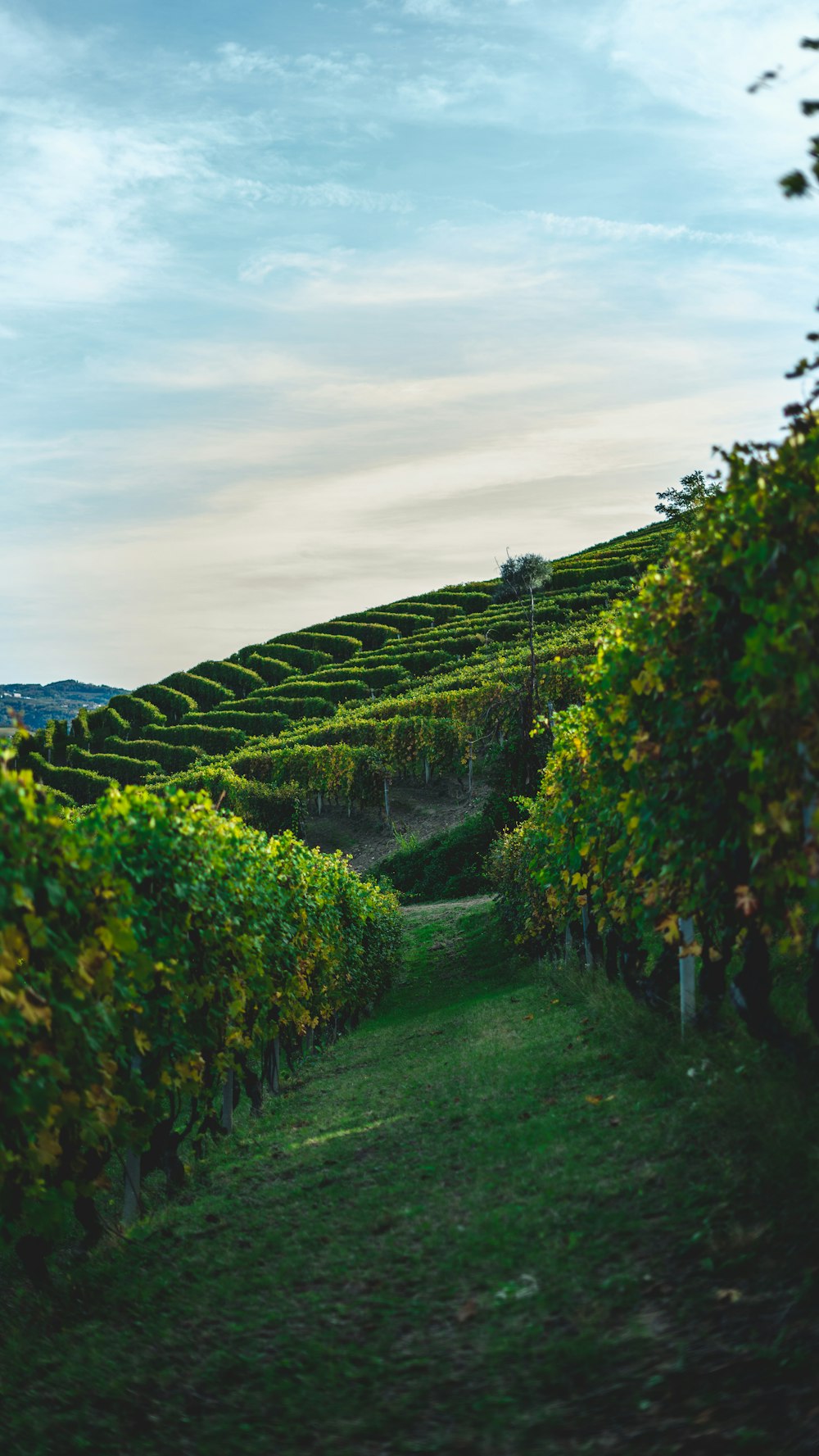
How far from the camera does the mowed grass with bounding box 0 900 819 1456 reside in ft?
14.3

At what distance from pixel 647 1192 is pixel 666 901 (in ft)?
7.47

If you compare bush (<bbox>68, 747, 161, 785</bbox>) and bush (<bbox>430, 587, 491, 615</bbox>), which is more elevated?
bush (<bbox>430, 587, 491, 615</bbox>)

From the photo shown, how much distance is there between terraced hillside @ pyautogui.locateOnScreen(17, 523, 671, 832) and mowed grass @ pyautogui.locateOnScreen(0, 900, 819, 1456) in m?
28.5

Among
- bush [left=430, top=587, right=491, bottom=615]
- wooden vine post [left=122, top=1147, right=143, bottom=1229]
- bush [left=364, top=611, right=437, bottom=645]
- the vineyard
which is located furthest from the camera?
bush [left=430, top=587, right=491, bottom=615]

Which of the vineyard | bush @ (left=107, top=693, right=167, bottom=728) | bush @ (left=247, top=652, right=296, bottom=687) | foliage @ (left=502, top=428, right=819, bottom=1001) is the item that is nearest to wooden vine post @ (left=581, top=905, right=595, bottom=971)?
the vineyard

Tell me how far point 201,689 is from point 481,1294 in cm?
10285

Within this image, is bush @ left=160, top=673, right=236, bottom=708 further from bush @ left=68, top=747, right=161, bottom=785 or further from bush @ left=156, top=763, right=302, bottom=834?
bush @ left=156, top=763, right=302, bottom=834

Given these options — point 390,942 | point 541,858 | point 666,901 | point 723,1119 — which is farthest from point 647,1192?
point 390,942

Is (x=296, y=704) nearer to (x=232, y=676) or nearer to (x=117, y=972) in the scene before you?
(x=232, y=676)

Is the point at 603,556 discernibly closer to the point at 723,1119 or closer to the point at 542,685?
the point at 542,685

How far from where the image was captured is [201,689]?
106 m

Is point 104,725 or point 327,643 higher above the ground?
point 327,643

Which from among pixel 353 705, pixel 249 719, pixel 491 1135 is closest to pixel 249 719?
pixel 249 719

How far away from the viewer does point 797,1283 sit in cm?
478
